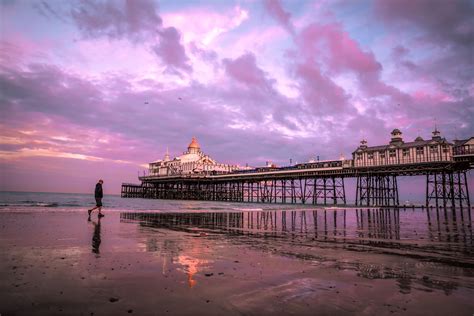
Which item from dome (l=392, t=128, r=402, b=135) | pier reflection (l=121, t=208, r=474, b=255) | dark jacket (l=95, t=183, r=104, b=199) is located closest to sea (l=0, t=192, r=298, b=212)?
dark jacket (l=95, t=183, r=104, b=199)

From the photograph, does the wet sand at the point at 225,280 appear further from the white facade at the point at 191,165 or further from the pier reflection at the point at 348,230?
the white facade at the point at 191,165

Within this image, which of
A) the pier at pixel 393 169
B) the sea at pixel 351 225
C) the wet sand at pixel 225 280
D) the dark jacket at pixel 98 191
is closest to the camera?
the wet sand at pixel 225 280

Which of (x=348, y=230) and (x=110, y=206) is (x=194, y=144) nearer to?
(x=110, y=206)

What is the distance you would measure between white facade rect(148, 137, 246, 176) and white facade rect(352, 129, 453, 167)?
239 ft

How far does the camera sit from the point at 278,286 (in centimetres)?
484

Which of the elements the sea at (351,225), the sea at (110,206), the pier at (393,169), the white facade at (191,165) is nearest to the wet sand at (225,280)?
the sea at (351,225)

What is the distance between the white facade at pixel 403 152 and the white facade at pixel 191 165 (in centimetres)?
7279

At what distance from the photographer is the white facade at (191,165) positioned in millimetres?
135125

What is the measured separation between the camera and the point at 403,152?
5794cm

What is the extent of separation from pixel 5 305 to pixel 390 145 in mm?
65672

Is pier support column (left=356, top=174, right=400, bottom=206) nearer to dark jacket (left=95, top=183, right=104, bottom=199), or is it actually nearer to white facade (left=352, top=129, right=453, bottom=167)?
white facade (left=352, top=129, right=453, bottom=167)

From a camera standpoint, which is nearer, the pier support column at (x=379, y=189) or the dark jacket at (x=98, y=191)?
the dark jacket at (x=98, y=191)

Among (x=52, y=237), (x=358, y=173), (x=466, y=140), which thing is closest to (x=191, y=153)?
(x=358, y=173)

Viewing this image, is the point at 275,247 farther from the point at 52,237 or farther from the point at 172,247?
the point at 52,237
